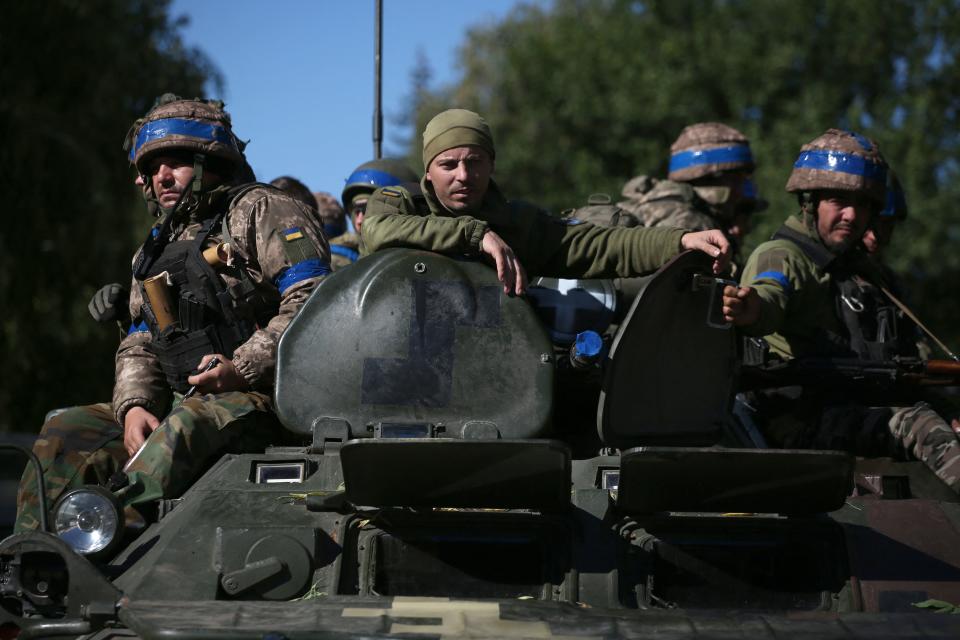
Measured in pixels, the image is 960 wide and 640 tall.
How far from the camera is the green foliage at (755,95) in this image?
93.6 feet

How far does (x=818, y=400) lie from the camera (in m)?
7.14

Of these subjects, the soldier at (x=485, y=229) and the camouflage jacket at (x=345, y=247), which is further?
the camouflage jacket at (x=345, y=247)

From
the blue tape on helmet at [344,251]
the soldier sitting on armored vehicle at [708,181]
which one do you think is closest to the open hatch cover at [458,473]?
the soldier sitting on armored vehicle at [708,181]

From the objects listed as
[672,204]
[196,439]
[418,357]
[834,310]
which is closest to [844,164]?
[834,310]

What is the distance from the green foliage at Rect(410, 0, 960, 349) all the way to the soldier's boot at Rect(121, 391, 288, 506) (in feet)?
71.4

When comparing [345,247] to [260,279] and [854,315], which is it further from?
[854,315]

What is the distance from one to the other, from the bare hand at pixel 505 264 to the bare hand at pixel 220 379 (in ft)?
3.82

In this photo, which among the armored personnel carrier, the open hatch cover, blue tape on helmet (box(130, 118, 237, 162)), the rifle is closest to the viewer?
the armored personnel carrier

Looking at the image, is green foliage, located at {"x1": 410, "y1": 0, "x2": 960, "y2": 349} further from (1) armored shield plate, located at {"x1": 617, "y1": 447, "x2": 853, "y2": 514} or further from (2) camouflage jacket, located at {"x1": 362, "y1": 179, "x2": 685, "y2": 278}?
(1) armored shield plate, located at {"x1": 617, "y1": 447, "x2": 853, "y2": 514}

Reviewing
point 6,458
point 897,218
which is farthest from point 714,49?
point 6,458

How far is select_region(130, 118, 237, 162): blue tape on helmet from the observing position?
666cm

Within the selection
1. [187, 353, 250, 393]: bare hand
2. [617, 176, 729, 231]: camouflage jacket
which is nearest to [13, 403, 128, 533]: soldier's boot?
[187, 353, 250, 393]: bare hand

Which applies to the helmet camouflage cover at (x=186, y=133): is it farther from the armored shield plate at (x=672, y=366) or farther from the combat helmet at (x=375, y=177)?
the combat helmet at (x=375, y=177)

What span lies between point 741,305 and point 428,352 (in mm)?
1255
